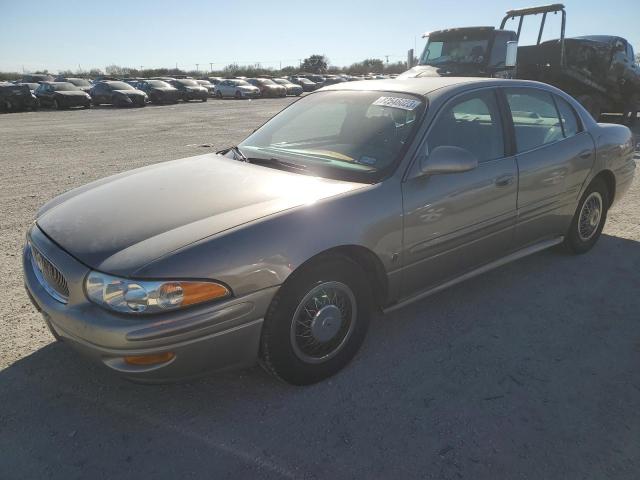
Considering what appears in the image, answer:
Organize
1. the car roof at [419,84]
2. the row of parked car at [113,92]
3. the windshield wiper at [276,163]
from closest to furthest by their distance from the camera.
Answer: the windshield wiper at [276,163], the car roof at [419,84], the row of parked car at [113,92]

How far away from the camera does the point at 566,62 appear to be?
12.9 metres

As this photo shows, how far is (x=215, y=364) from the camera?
2.30 metres

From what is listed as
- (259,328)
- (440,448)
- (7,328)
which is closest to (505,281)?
(440,448)

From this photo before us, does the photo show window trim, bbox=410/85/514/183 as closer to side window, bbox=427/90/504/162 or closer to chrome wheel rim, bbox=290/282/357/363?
side window, bbox=427/90/504/162

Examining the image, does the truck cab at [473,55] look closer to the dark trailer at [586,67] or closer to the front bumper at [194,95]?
the dark trailer at [586,67]

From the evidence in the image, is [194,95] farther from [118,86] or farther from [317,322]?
[317,322]

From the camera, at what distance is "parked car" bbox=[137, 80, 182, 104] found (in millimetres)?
29094

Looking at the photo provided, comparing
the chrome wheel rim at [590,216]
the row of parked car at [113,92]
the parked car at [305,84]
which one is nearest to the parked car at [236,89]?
the row of parked car at [113,92]

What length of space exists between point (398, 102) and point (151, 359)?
215cm

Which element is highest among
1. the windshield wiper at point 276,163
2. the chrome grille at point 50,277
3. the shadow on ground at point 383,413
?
the windshield wiper at point 276,163

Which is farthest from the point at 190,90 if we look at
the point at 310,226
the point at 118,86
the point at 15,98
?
the point at 310,226

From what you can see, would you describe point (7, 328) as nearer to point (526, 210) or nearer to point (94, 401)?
point (94, 401)

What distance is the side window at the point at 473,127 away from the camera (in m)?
3.13

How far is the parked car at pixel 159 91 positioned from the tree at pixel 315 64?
1713 inches
